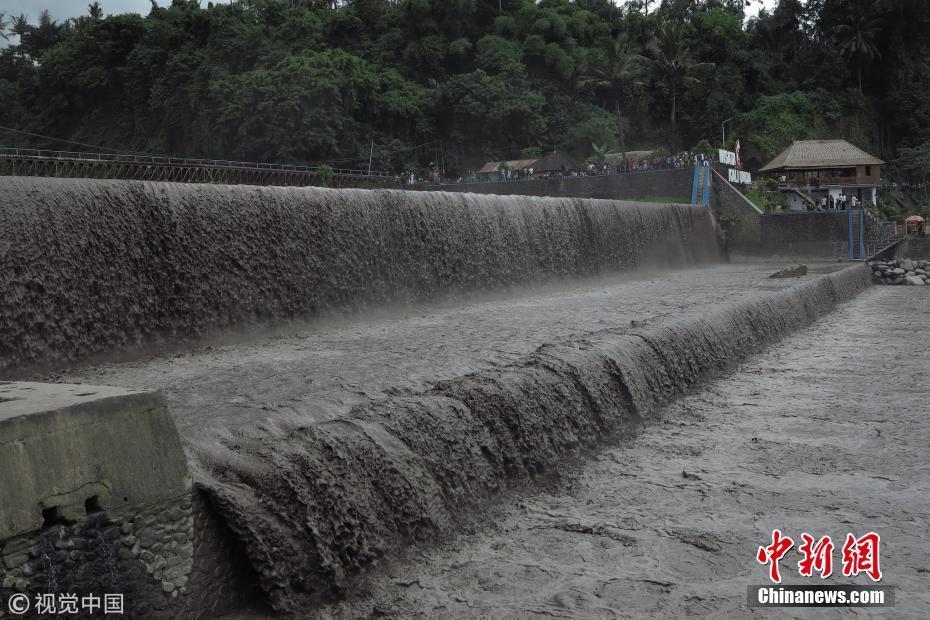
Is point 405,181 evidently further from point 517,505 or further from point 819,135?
point 517,505

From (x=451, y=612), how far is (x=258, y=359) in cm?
479

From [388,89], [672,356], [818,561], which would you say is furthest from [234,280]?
[388,89]

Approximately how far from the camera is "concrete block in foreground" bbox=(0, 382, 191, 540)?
296cm

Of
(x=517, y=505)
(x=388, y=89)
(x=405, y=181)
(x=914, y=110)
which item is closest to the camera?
(x=517, y=505)

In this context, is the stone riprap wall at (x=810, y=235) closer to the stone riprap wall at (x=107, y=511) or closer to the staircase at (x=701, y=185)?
the staircase at (x=701, y=185)

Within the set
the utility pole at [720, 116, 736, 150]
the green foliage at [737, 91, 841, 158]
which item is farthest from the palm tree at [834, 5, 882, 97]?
the utility pole at [720, 116, 736, 150]

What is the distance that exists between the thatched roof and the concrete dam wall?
90.2 feet

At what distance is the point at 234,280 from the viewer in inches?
389


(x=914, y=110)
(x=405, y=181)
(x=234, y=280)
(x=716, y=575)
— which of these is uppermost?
(x=914, y=110)

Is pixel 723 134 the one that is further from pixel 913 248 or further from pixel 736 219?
pixel 913 248

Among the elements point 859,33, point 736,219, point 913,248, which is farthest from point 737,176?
point 859,33

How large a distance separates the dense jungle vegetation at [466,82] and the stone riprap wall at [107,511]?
36633 millimetres

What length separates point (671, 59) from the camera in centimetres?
3975

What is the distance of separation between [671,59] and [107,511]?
133 feet
